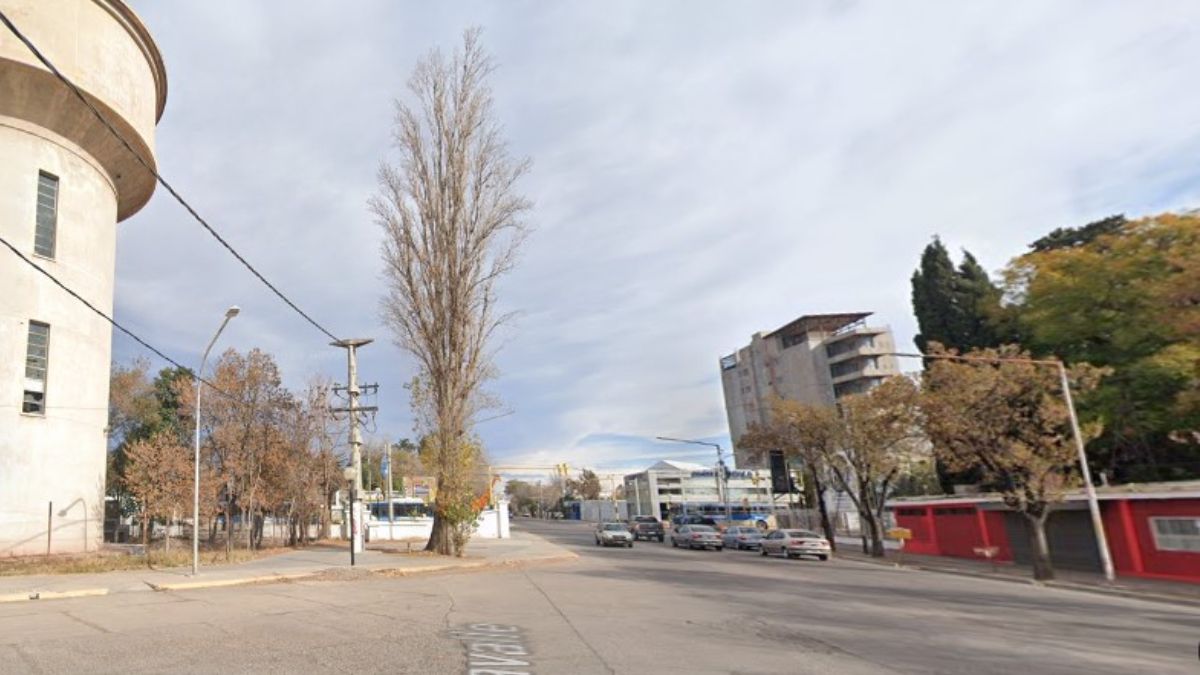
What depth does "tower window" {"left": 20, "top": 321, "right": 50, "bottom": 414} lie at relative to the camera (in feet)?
82.1

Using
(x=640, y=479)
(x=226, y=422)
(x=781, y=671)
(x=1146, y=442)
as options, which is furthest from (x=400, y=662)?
(x=640, y=479)

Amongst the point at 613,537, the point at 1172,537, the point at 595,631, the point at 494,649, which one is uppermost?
the point at 494,649

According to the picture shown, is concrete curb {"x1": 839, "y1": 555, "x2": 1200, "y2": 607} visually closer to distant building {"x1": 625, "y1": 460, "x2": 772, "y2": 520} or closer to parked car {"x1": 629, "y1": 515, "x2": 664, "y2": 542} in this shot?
parked car {"x1": 629, "y1": 515, "x2": 664, "y2": 542}

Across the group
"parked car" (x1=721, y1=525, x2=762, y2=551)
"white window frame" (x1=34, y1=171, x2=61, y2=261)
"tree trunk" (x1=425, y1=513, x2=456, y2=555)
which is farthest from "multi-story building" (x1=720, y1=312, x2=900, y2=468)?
"white window frame" (x1=34, y1=171, x2=61, y2=261)

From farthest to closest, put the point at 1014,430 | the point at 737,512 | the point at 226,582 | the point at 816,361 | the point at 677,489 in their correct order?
the point at 677,489, the point at 816,361, the point at 737,512, the point at 1014,430, the point at 226,582

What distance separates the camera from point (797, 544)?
3350cm

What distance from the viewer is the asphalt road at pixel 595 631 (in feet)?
28.4

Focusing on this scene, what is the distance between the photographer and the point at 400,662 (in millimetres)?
8531

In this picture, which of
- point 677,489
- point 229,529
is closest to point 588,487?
point 677,489

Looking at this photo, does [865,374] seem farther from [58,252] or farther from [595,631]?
[595,631]

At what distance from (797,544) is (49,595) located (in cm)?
2783

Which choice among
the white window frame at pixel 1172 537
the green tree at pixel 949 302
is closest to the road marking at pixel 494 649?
the white window frame at pixel 1172 537

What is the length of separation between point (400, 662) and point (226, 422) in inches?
1032

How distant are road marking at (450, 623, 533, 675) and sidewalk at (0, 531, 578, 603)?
426 inches
